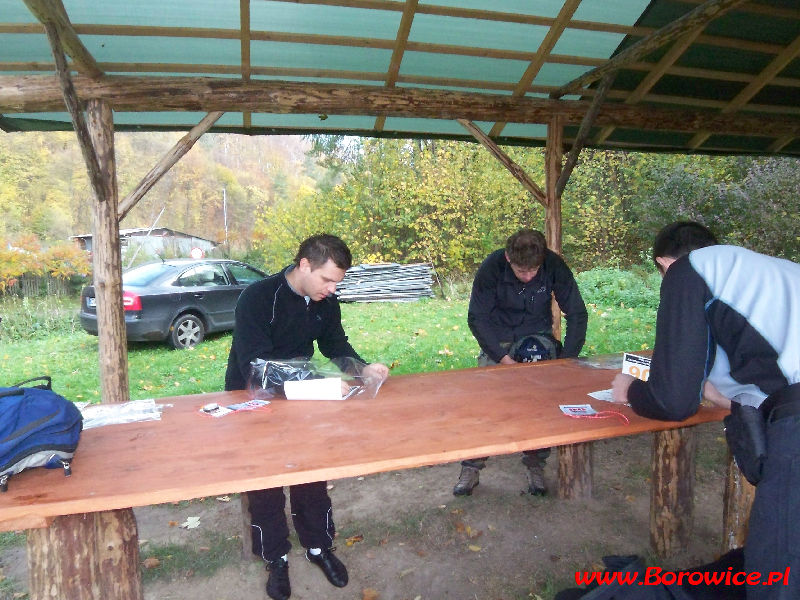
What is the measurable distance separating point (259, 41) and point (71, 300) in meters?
12.8

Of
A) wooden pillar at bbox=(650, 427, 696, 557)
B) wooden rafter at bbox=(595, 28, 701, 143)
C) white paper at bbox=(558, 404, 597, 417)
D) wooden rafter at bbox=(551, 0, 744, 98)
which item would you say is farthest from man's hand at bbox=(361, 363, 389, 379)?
wooden rafter at bbox=(595, 28, 701, 143)

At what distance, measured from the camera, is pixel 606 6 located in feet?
13.9

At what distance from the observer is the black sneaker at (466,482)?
395 cm

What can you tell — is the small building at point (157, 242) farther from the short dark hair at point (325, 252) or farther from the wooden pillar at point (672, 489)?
the wooden pillar at point (672, 489)

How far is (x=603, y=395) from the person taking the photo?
276cm

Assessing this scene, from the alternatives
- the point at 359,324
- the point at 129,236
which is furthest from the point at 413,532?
the point at 129,236

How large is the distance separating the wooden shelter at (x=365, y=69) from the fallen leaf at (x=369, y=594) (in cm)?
158

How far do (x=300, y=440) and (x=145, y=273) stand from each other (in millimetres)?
7287

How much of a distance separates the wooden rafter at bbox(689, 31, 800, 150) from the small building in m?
17.6

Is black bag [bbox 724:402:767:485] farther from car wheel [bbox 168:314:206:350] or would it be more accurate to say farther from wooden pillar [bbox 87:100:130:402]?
car wheel [bbox 168:314:206:350]

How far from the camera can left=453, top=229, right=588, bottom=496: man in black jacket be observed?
3936 mm

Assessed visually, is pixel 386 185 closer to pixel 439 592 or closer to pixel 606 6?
pixel 606 6

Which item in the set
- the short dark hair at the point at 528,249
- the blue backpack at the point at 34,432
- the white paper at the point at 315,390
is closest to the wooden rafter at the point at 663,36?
the short dark hair at the point at 528,249
